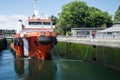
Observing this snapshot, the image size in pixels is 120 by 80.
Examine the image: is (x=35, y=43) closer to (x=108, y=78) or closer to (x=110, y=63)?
(x=110, y=63)

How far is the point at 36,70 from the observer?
33281 millimetres

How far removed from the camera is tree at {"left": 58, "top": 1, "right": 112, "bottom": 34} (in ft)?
293

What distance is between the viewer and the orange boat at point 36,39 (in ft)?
129

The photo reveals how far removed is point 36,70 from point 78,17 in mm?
58545

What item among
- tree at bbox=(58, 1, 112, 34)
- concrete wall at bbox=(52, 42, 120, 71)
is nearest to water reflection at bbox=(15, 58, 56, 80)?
concrete wall at bbox=(52, 42, 120, 71)

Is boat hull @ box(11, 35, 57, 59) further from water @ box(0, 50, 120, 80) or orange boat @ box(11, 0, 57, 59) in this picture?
water @ box(0, 50, 120, 80)

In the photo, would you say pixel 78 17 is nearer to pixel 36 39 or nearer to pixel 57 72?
pixel 36 39

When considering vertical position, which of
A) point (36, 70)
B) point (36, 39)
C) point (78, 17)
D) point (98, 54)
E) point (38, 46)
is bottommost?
point (36, 70)

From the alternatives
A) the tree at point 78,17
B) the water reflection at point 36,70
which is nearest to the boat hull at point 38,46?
the water reflection at point 36,70

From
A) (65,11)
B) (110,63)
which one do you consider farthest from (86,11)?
(110,63)

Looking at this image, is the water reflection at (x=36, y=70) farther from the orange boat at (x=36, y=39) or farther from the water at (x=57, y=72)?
the orange boat at (x=36, y=39)

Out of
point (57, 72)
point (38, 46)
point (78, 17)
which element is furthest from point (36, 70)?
point (78, 17)

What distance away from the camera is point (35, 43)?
4041cm

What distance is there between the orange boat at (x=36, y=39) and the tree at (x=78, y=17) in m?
41.5
